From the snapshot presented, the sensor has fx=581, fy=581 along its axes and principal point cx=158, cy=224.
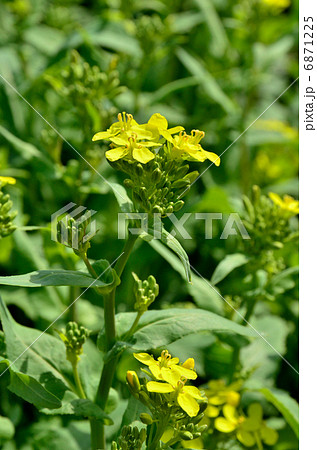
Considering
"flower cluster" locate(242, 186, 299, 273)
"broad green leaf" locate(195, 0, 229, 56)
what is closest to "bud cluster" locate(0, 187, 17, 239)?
"flower cluster" locate(242, 186, 299, 273)

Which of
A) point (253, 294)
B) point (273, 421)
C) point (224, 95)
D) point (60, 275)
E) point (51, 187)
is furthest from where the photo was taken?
point (224, 95)

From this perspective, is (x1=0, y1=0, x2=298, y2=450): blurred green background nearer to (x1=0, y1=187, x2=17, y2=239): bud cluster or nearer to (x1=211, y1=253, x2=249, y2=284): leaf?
(x1=211, y1=253, x2=249, y2=284): leaf

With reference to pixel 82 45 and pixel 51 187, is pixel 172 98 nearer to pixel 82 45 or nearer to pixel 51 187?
pixel 82 45

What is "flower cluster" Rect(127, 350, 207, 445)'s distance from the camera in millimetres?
1448

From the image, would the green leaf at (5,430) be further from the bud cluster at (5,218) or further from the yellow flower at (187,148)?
the yellow flower at (187,148)

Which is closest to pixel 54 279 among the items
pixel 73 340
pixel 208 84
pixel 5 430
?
pixel 73 340

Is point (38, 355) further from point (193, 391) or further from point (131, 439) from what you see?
point (193, 391)

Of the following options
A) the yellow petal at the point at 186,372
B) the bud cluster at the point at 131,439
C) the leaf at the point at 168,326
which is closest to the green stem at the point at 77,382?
the leaf at the point at 168,326

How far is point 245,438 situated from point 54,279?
3.46 ft

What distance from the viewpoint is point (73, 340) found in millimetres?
1721

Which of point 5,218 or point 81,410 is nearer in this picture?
point 81,410

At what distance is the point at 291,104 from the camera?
432cm
